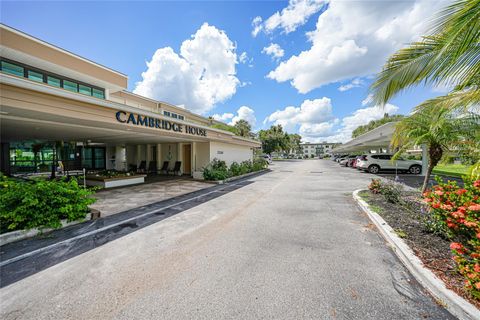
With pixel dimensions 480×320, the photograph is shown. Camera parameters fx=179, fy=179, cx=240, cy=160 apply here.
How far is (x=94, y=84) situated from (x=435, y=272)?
653 inches

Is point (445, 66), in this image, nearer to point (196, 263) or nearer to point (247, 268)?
point (247, 268)

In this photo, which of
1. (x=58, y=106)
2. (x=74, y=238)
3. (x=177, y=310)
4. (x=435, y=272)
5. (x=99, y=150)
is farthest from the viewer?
(x=99, y=150)

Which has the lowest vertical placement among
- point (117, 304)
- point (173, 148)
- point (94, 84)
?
point (117, 304)

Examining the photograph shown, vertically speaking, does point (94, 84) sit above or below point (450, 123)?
above

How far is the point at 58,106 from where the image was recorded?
493cm

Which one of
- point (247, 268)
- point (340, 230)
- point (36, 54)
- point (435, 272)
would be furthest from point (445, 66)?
point (36, 54)

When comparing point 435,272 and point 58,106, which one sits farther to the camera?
point 58,106

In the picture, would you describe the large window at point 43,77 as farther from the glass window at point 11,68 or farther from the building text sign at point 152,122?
the building text sign at point 152,122

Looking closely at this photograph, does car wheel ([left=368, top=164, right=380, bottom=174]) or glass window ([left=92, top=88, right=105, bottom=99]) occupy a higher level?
glass window ([left=92, top=88, right=105, bottom=99])

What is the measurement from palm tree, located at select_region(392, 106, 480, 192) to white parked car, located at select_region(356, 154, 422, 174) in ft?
35.0

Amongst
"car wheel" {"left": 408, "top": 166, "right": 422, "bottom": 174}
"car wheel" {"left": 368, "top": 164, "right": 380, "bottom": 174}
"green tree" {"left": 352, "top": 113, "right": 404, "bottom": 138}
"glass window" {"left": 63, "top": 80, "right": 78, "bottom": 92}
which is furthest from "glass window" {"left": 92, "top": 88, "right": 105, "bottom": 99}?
"green tree" {"left": 352, "top": 113, "right": 404, "bottom": 138}

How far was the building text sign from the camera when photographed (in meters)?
6.58

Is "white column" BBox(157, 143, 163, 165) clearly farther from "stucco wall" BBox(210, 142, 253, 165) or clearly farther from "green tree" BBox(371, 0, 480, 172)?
"green tree" BBox(371, 0, 480, 172)

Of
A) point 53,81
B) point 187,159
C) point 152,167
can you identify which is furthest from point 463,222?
point 152,167
